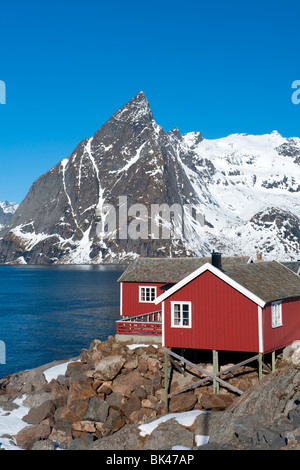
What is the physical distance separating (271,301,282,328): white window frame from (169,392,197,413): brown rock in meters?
5.91

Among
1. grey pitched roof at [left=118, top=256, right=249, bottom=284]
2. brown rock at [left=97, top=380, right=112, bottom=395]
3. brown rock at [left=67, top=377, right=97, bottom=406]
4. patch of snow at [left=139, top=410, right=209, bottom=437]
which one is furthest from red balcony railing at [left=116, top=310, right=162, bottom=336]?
patch of snow at [left=139, top=410, right=209, bottom=437]

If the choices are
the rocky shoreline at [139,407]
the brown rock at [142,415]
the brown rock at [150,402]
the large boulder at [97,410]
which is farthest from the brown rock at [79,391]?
the brown rock at [142,415]

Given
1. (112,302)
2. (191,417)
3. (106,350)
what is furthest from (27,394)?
(112,302)

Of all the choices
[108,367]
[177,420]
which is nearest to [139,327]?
[108,367]

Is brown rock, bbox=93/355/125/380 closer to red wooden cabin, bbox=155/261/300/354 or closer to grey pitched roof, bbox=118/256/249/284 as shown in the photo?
red wooden cabin, bbox=155/261/300/354

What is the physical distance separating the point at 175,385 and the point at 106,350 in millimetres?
5818

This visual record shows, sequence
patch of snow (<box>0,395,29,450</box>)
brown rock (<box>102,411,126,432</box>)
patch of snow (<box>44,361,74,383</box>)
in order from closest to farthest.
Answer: patch of snow (<box>0,395,29,450</box>), brown rock (<box>102,411,126,432</box>), patch of snow (<box>44,361,74,383</box>)

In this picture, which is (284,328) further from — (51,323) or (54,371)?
(51,323)

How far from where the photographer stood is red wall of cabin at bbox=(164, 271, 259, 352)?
2638 cm

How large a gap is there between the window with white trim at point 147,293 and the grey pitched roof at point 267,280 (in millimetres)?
9601

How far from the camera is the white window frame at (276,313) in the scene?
27.8 meters

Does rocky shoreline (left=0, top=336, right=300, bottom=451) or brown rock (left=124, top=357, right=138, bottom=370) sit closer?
rocky shoreline (left=0, top=336, right=300, bottom=451)

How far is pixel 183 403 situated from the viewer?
2655 centimetres

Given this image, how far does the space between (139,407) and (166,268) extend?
47.0 feet
